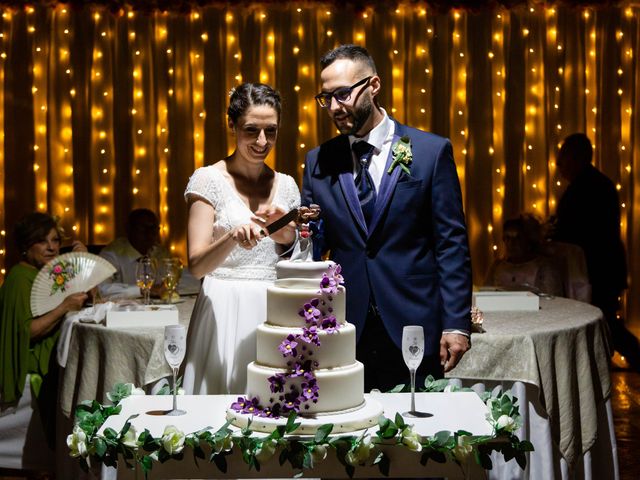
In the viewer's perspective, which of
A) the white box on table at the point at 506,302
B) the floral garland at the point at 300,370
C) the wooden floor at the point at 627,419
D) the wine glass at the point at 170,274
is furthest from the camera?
the wooden floor at the point at 627,419

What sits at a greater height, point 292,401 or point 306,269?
point 306,269

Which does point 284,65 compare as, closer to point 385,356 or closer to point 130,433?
point 385,356

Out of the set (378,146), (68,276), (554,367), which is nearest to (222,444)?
(378,146)

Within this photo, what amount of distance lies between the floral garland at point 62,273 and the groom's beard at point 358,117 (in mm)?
2060

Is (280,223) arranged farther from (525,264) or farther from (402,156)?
(525,264)

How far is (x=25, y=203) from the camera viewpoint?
6836 mm

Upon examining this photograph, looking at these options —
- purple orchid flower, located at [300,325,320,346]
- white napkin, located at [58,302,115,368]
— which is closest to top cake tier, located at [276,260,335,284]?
purple orchid flower, located at [300,325,320,346]

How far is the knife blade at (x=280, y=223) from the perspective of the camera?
247 centimetres

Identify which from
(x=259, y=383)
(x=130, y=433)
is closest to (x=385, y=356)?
(x=259, y=383)

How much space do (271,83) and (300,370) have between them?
199 inches

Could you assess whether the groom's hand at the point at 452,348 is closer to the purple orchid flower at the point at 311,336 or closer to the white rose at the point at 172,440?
the purple orchid flower at the point at 311,336

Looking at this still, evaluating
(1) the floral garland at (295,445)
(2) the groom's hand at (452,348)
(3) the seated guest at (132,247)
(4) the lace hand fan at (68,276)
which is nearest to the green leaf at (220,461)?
(1) the floral garland at (295,445)

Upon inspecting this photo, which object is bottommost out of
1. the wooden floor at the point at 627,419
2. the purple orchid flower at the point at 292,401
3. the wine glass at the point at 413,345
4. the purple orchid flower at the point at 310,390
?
the wooden floor at the point at 627,419

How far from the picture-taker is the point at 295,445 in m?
2.01
